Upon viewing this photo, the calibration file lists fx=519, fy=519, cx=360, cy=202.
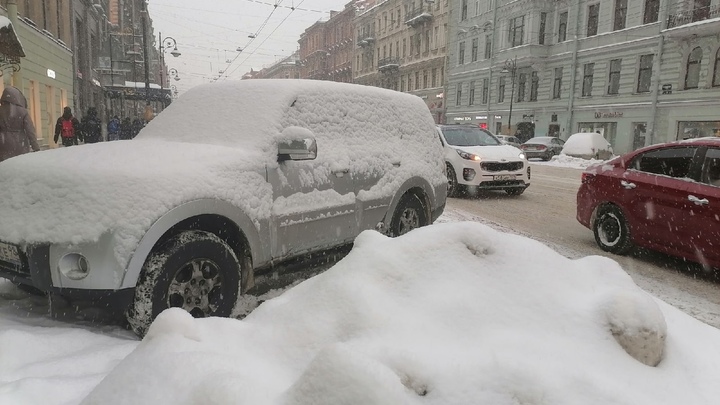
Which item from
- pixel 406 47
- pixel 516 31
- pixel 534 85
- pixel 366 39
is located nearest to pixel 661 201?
pixel 534 85

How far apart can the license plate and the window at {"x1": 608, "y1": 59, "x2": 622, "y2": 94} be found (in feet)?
109

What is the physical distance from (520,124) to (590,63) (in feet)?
23.1

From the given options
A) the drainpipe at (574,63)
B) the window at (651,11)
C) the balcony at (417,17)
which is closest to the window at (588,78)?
the drainpipe at (574,63)

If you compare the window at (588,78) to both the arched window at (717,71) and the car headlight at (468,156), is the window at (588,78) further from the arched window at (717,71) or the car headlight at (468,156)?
the car headlight at (468,156)

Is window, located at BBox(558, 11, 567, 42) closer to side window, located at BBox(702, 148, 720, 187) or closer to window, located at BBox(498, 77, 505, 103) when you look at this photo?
window, located at BBox(498, 77, 505, 103)

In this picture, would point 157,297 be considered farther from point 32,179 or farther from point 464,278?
point 464,278

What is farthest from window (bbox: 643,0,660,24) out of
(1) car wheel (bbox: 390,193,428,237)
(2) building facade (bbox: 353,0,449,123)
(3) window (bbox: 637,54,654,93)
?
(1) car wheel (bbox: 390,193,428,237)

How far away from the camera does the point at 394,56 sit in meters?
57.8

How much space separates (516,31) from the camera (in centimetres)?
3844

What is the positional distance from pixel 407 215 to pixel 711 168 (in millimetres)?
3117

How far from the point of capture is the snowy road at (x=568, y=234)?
187 inches

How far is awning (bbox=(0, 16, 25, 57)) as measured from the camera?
1091 centimetres

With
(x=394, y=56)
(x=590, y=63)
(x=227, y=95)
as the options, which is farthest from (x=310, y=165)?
(x=394, y=56)

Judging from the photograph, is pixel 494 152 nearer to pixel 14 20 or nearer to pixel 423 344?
pixel 423 344
